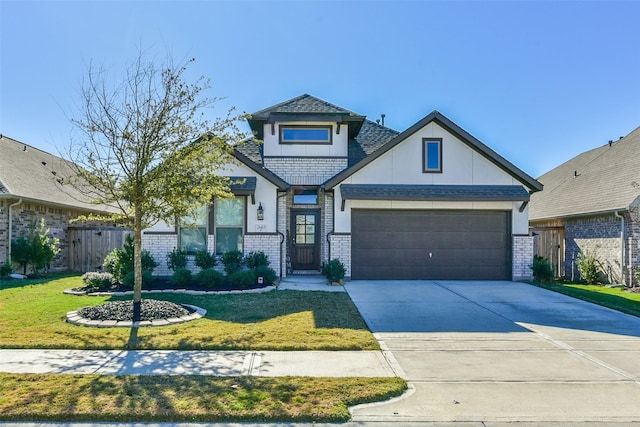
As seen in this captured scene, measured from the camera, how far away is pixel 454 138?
14.1 metres

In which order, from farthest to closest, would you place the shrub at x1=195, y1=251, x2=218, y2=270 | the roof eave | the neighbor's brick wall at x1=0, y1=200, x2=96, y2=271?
the neighbor's brick wall at x1=0, y1=200, x2=96, y2=271
the roof eave
the shrub at x1=195, y1=251, x2=218, y2=270

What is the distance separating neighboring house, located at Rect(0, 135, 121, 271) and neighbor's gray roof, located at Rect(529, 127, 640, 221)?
18.1 meters

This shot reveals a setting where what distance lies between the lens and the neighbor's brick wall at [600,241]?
1414 centimetres

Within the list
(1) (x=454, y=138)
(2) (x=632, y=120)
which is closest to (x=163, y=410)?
(1) (x=454, y=138)

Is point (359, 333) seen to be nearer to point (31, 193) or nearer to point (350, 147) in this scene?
point (350, 147)

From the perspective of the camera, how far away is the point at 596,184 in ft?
55.1

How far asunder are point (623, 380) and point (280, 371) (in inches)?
168

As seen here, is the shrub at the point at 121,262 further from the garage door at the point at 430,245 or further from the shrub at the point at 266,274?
the garage door at the point at 430,245

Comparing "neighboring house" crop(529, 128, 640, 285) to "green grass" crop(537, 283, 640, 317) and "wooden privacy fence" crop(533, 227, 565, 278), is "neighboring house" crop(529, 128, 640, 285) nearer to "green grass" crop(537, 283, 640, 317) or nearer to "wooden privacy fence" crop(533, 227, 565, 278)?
"wooden privacy fence" crop(533, 227, 565, 278)

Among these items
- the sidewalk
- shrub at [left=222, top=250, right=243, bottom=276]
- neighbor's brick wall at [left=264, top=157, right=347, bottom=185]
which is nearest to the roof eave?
neighbor's brick wall at [left=264, top=157, right=347, bottom=185]

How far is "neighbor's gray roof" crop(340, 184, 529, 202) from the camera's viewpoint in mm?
13406

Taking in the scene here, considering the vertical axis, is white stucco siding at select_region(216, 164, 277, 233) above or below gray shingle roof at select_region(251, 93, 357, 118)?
below

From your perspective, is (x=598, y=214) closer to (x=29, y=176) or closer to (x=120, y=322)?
(x=120, y=322)

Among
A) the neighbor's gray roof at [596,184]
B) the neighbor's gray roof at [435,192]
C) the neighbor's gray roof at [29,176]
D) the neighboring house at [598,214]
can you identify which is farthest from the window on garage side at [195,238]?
the neighbor's gray roof at [596,184]
